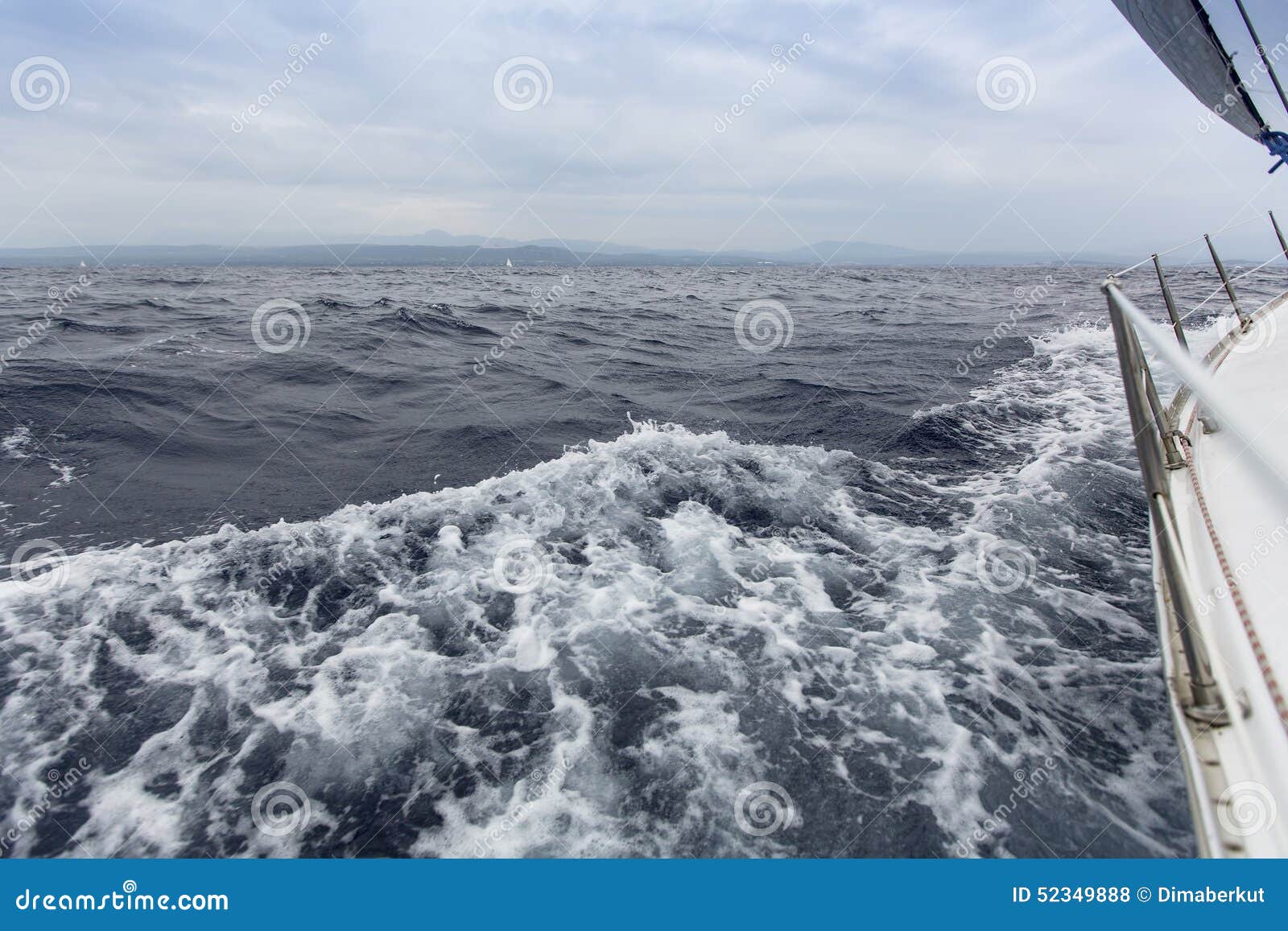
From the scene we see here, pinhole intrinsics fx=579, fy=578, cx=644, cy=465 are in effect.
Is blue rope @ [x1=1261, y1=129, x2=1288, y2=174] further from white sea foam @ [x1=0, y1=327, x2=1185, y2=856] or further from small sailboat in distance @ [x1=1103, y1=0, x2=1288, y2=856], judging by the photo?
white sea foam @ [x1=0, y1=327, x2=1185, y2=856]

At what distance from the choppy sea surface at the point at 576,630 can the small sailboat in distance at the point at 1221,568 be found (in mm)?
1105

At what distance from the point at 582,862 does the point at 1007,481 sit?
23.6 ft

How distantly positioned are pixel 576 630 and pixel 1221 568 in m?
4.12

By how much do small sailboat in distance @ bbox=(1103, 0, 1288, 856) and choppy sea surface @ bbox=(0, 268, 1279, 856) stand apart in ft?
3.63

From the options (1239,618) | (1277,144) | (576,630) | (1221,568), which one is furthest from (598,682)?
(1277,144)

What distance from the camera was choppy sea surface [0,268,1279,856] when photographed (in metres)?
3.25

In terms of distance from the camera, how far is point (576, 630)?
15.7 ft

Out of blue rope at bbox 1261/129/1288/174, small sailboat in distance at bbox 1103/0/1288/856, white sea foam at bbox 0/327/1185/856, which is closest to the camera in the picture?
small sailboat in distance at bbox 1103/0/1288/856

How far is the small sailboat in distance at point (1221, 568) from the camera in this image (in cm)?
203

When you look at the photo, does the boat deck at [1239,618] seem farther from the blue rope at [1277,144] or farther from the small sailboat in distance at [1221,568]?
the blue rope at [1277,144]

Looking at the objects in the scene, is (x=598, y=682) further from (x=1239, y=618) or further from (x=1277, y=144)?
(x=1277, y=144)

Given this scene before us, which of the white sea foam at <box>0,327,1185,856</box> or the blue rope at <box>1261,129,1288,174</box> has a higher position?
the blue rope at <box>1261,129,1288,174</box>

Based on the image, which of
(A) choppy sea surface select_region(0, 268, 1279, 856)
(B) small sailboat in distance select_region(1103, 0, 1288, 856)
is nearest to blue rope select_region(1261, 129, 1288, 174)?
(B) small sailboat in distance select_region(1103, 0, 1288, 856)

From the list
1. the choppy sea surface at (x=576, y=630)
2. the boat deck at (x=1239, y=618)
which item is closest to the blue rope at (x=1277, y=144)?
the boat deck at (x=1239, y=618)
